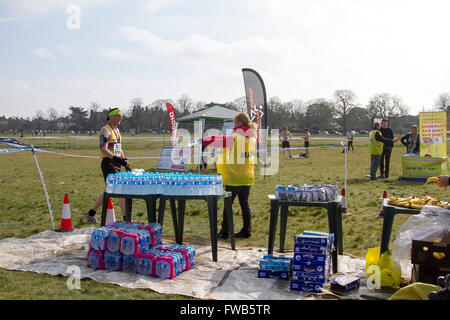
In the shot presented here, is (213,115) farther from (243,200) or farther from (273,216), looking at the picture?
(273,216)

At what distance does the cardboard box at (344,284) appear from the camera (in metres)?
4.37

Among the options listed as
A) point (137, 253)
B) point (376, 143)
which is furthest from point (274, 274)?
point (376, 143)

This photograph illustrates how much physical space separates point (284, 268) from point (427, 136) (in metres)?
12.2

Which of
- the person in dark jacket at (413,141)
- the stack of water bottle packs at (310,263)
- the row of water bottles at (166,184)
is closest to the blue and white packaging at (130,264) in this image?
the row of water bottles at (166,184)

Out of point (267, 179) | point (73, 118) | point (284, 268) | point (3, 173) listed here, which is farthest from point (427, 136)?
point (73, 118)

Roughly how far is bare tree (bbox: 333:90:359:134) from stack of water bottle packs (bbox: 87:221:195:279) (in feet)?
252

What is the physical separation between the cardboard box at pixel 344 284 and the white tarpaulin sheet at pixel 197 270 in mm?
71

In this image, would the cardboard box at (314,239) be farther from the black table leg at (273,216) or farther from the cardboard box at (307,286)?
the black table leg at (273,216)

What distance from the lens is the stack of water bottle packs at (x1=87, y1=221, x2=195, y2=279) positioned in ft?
15.9

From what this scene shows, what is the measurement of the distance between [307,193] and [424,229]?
1353mm

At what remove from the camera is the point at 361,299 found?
14.0ft

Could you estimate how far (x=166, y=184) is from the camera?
5.47m

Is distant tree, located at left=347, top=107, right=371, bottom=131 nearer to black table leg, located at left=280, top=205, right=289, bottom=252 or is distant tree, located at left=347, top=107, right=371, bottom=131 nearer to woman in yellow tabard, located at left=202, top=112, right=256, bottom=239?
woman in yellow tabard, located at left=202, top=112, right=256, bottom=239
